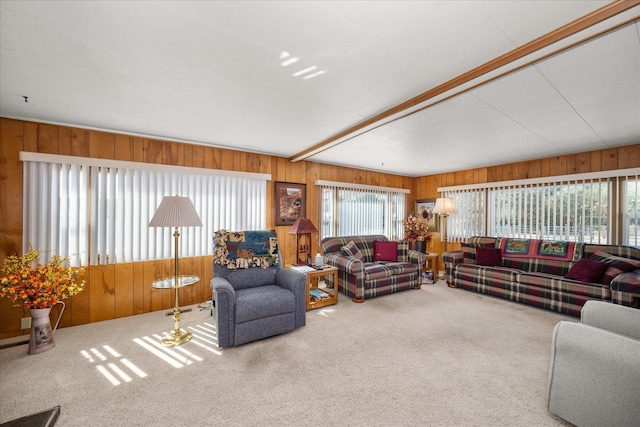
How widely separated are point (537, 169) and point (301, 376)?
520 cm

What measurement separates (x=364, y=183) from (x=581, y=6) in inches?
173

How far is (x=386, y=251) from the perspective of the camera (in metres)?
4.70

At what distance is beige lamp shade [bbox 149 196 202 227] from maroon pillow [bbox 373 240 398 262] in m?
3.24

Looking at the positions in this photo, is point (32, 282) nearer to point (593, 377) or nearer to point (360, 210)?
point (593, 377)

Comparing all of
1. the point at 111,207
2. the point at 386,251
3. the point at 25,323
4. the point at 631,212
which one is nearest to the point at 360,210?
the point at 386,251

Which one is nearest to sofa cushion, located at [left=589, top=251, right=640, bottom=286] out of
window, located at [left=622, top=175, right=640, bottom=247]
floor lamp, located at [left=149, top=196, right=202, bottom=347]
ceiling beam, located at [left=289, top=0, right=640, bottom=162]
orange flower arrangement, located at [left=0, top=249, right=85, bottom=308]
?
window, located at [left=622, top=175, right=640, bottom=247]

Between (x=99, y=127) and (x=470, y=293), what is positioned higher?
(x=99, y=127)

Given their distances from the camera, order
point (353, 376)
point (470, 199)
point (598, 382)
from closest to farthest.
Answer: point (598, 382)
point (353, 376)
point (470, 199)

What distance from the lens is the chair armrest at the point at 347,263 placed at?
3.79 meters

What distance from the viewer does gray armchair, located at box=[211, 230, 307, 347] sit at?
246cm

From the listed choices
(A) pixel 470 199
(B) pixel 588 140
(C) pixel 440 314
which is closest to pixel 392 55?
(C) pixel 440 314

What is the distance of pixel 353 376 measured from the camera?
79.5 inches

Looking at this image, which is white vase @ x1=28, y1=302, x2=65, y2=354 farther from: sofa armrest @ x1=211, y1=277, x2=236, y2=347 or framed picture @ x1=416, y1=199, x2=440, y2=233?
framed picture @ x1=416, y1=199, x2=440, y2=233

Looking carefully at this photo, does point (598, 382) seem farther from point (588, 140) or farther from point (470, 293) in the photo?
point (588, 140)
